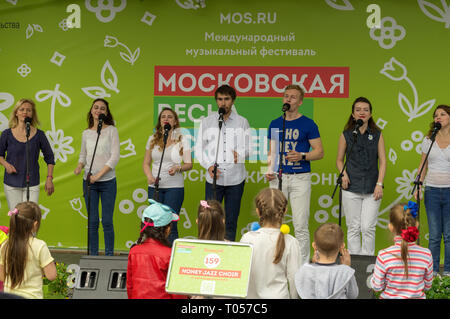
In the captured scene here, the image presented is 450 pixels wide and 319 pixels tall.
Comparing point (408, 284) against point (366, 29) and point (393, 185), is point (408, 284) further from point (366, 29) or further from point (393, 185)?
point (366, 29)

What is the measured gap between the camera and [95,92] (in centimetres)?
649

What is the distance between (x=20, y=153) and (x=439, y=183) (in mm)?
3648

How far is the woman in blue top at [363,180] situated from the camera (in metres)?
5.26

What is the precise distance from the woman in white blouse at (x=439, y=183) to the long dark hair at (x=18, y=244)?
132 inches

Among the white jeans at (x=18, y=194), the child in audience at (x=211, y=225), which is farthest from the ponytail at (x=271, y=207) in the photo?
the white jeans at (x=18, y=194)

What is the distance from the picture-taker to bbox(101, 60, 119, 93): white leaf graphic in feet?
21.2

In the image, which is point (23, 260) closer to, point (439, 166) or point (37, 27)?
point (439, 166)

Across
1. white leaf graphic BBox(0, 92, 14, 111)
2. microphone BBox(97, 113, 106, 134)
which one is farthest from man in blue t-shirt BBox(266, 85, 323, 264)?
white leaf graphic BBox(0, 92, 14, 111)

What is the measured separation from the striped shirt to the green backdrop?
292cm

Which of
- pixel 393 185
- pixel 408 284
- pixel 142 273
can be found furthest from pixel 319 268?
pixel 393 185

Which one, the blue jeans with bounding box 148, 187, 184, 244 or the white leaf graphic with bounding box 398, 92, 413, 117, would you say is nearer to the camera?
the blue jeans with bounding box 148, 187, 184, 244

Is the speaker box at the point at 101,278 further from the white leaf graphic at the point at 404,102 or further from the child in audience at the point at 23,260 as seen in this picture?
the white leaf graphic at the point at 404,102

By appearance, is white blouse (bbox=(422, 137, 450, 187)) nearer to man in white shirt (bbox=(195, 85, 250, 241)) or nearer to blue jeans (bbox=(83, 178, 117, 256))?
man in white shirt (bbox=(195, 85, 250, 241))

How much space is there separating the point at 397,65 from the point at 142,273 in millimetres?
3830
